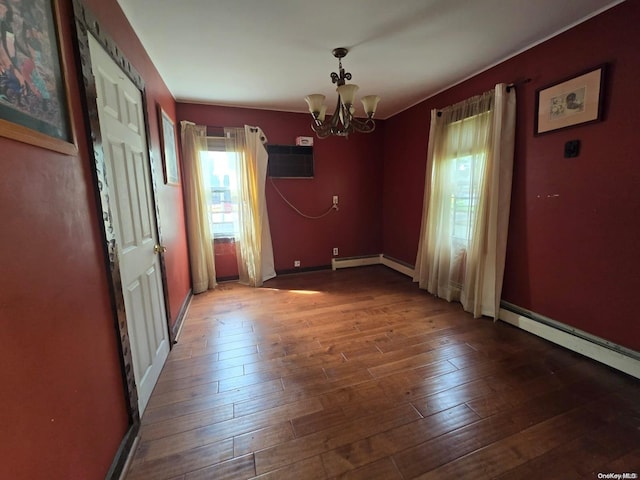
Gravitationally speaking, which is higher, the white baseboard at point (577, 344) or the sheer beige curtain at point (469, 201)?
the sheer beige curtain at point (469, 201)

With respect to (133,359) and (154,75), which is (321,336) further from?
(154,75)

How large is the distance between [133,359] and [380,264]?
3.79 metres

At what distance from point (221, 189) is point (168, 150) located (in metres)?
1.01

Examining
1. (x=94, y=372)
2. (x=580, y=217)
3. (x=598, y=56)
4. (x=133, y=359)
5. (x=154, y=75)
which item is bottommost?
(x=133, y=359)

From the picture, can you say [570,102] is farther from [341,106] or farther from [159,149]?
[159,149]

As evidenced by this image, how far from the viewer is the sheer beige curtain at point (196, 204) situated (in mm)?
3273

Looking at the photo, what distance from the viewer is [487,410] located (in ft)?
5.05

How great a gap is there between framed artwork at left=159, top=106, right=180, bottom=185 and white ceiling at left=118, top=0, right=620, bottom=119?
1.47ft

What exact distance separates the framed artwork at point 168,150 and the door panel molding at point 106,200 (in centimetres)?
92

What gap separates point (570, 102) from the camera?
6.42ft

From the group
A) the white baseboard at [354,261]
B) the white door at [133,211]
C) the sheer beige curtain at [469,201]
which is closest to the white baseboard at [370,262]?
the white baseboard at [354,261]

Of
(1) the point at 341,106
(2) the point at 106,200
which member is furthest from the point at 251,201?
(2) the point at 106,200

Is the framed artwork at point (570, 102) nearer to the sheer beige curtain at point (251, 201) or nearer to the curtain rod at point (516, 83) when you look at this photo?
the curtain rod at point (516, 83)

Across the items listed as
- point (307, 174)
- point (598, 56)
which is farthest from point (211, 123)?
point (598, 56)
